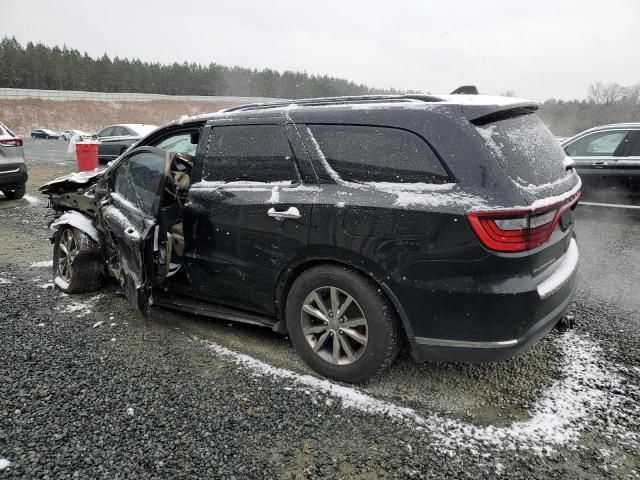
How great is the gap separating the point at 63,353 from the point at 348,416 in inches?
84.2

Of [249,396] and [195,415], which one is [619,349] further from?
[195,415]

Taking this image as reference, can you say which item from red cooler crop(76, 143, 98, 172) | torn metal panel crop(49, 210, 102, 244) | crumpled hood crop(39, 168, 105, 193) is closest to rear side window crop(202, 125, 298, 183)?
torn metal panel crop(49, 210, 102, 244)

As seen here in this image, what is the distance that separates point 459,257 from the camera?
2.39m

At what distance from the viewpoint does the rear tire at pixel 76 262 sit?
425 cm

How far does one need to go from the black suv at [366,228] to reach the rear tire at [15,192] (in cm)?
675

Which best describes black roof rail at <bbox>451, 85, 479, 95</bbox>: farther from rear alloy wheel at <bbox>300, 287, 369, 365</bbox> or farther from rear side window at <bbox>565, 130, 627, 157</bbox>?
Answer: rear side window at <bbox>565, 130, 627, 157</bbox>

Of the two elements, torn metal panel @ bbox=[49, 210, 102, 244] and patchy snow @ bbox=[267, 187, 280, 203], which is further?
torn metal panel @ bbox=[49, 210, 102, 244]

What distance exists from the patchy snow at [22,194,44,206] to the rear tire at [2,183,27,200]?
178 mm

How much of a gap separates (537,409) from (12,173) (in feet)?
30.4

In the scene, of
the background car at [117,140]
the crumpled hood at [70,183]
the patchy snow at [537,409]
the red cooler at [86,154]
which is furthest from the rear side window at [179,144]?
the background car at [117,140]

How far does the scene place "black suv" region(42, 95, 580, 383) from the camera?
2.41 metres

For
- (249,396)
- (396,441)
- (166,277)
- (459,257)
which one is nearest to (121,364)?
(166,277)

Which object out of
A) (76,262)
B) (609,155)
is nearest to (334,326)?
(76,262)

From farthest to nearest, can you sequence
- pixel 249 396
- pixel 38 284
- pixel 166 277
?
1. pixel 38 284
2. pixel 166 277
3. pixel 249 396
